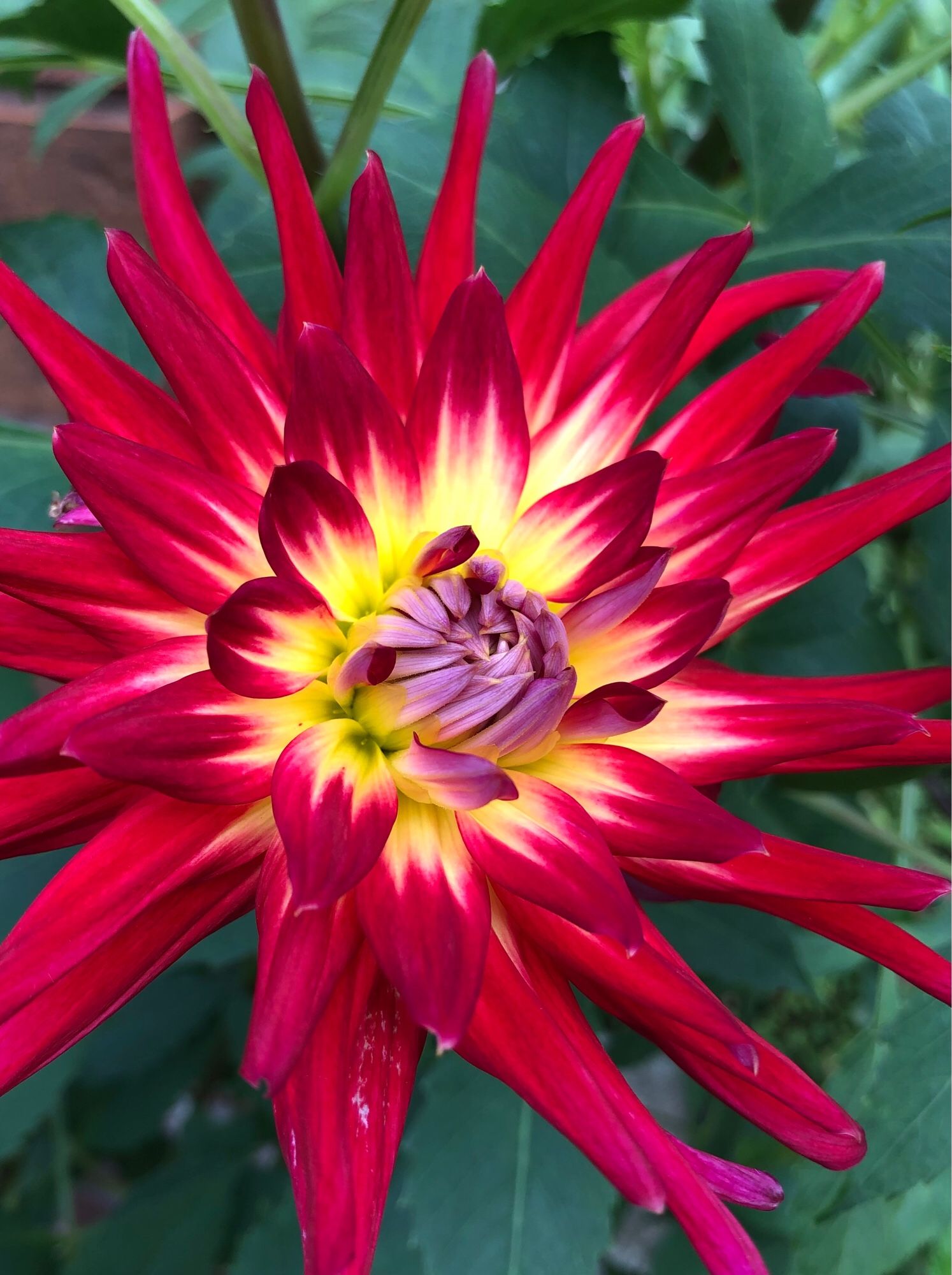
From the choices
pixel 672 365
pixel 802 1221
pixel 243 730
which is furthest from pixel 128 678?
pixel 802 1221

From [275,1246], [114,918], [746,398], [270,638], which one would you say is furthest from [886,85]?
[275,1246]

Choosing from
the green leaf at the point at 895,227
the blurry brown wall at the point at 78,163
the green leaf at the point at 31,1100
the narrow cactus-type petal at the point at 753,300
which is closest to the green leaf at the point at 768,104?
the green leaf at the point at 895,227

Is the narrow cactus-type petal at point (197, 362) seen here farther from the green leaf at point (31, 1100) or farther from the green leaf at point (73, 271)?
the green leaf at point (31, 1100)

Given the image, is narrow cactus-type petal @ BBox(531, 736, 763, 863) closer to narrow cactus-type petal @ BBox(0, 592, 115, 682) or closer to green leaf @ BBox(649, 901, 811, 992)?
narrow cactus-type petal @ BBox(0, 592, 115, 682)

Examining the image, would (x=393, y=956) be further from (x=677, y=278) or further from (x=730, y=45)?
(x=730, y=45)

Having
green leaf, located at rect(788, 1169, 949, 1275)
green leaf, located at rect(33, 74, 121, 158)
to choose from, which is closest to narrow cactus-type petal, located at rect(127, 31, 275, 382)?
green leaf, located at rect(33, 74, 121, 158)
